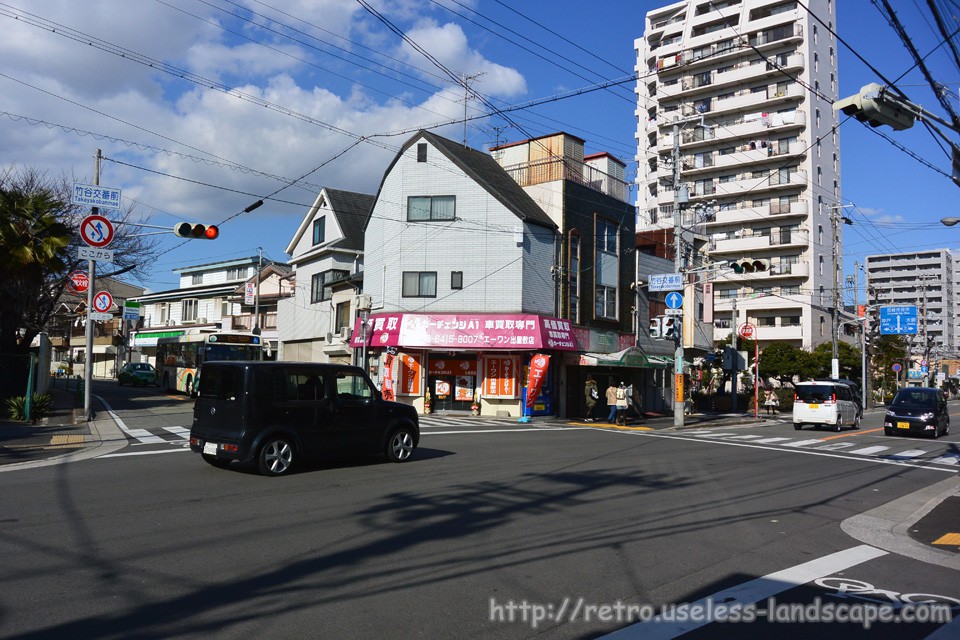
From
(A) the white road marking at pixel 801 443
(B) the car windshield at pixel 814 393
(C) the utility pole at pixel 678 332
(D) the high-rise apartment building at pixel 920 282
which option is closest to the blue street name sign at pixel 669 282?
(C) the utility pole at pixel 678 332

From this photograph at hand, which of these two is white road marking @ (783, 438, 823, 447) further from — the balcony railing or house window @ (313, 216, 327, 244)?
house window @ (313, 216, 327, 244)

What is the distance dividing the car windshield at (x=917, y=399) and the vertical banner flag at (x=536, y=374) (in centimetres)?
1326

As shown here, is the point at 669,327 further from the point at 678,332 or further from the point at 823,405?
the point at 823,405

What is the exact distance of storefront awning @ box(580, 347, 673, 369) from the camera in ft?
98.7

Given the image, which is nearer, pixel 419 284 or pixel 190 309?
pixel 419 284

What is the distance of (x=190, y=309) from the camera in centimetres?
6462

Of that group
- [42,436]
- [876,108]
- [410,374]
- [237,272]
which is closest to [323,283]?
[410,374]

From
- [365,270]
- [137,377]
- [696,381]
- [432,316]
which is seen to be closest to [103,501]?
[432,316]

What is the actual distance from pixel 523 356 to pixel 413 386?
483 centimetres

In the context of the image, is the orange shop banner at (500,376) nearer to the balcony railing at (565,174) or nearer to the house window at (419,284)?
the house window at (419,284)

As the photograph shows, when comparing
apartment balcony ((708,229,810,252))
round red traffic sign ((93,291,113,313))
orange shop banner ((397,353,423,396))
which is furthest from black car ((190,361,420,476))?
apartment balcony ((708,229,810,252))

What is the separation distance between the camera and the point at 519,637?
4.96 metres

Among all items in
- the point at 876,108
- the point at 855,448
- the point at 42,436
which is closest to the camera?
the point at 876,108

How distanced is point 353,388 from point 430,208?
19002 mm
